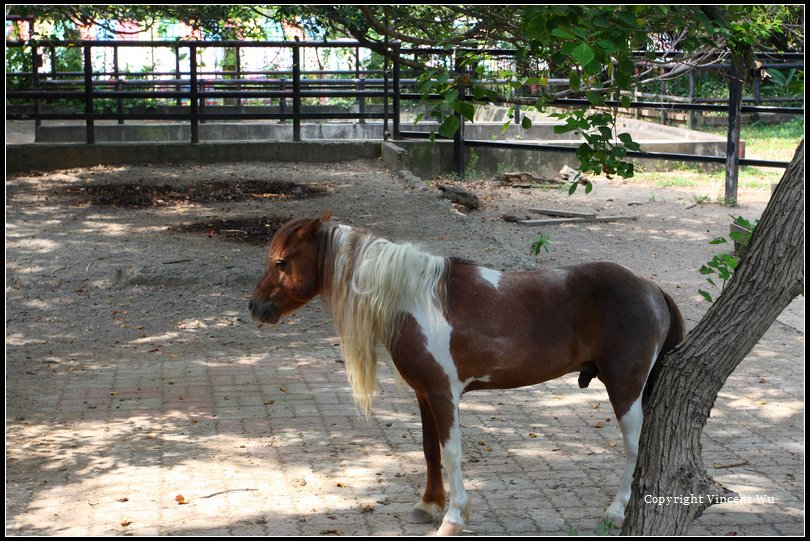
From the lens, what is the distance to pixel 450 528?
13.5ft

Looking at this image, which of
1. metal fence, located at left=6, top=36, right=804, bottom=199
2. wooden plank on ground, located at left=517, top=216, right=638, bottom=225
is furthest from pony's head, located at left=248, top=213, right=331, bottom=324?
metal fence, located at left=6, top=36, right=804, bottom=199

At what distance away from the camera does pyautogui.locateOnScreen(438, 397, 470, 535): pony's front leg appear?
4.08 metres

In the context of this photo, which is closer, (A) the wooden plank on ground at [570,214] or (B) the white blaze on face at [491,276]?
(B) the white blaze on face at [491,276]

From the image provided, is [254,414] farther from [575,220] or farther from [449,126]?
[575,220]

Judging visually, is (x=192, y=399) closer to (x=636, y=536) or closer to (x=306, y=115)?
(x=636, y=536)

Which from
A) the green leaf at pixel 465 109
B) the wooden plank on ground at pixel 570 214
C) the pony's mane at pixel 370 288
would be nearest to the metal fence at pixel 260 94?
the wooden plank on ground at pixel 570 214

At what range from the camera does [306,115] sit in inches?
627

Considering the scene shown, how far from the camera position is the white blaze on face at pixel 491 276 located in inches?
169

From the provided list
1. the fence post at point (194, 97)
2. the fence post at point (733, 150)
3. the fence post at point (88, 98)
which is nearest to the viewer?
the fence post at point (733, 150)

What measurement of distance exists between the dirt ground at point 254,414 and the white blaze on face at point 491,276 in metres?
1.12

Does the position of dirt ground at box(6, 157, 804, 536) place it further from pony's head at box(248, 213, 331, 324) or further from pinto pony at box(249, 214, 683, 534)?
pony's head at box(248, 213, 331, 324)

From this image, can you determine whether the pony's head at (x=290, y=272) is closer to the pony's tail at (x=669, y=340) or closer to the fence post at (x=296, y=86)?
the pony's tail at (x=669, y=340)

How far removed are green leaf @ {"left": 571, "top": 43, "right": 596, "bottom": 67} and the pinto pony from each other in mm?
951

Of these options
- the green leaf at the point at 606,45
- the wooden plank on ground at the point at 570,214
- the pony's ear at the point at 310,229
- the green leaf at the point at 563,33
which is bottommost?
the wooden plank on ground at the point at 570,214
